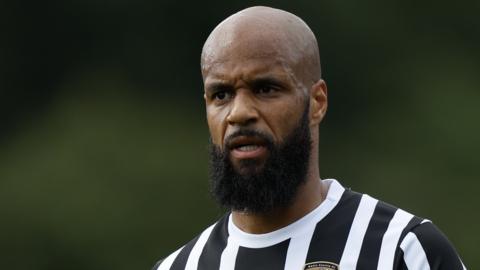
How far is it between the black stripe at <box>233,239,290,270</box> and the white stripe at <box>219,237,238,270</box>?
0.05 ft

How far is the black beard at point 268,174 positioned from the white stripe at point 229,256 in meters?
0.11

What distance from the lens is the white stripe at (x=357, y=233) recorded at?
4172mm

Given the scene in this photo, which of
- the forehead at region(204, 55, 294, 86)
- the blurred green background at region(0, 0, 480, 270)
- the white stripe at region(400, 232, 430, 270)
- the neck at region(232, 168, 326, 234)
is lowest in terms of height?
the blurred green background at region(0, 0, 480, 270)

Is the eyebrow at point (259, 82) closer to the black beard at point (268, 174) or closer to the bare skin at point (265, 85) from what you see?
the bare skin at point (265, 85)

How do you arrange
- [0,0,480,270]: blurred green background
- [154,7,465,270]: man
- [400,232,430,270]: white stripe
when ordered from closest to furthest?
[400,232,430,270]: white stripe
[154,7,465,270]: man
[0,0,480,270]: blurred green background

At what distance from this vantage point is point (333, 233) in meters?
4.28

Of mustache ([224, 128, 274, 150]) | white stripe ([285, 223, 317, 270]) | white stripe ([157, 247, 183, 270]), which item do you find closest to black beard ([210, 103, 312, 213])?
mustache ([224, 128, 274, 150])

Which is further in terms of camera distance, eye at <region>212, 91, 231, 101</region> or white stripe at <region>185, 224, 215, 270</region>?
white stripe at <region>185, 224, 215, 270</region>

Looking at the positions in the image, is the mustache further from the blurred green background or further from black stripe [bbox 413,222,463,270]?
the blurred green background

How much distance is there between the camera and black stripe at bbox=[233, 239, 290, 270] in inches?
169

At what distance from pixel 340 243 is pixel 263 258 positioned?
237 mm

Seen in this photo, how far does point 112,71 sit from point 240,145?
9855mm

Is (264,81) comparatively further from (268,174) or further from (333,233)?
(333,233)

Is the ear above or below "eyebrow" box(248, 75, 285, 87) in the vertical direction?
below
